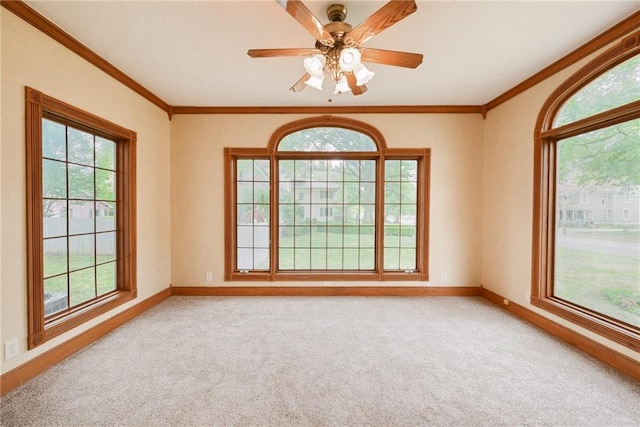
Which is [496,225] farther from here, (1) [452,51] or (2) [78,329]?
(2) [78,329]

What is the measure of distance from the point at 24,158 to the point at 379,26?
2705 mm

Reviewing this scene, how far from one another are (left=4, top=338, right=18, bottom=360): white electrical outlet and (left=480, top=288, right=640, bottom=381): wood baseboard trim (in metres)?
4.66

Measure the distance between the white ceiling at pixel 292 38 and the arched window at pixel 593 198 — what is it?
482mm

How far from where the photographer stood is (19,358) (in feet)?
6.59

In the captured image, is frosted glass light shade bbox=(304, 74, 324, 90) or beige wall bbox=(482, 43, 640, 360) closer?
frosted glass light shade bbox=(304, 74, 324, 90)

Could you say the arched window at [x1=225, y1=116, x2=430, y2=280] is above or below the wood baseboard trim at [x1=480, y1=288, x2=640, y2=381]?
above

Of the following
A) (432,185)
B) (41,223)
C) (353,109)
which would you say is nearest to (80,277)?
(41,223)

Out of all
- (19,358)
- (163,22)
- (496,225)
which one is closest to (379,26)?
(163,22)

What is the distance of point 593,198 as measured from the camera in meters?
2.60

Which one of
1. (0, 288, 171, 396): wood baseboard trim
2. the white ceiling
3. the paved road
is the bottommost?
(0, 288, 171, 396): wood baseboard trim

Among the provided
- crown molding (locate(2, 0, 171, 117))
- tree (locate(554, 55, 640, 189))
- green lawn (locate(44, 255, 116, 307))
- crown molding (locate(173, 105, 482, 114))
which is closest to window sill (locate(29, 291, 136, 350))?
green lawn (locate(44, 255, 116, 307))

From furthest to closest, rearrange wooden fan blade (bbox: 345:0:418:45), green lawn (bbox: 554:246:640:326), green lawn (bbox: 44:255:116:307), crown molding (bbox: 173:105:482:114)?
1. crown molding (bbox: 173:105:482:114)
2. green lawn (bbox: 44:255:116:307)
3. green lawn (bbox: 554:246:640:326)
4. wooden fan blade (bbox: 345:0:418:45)

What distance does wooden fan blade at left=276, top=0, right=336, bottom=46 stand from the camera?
1498 mm

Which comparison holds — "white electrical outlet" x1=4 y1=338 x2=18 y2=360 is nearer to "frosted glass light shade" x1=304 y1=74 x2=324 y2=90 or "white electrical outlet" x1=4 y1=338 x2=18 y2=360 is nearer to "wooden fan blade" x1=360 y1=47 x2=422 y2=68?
"frosted glass light shade" x1=304 y1=74 x2=324 y2=90
